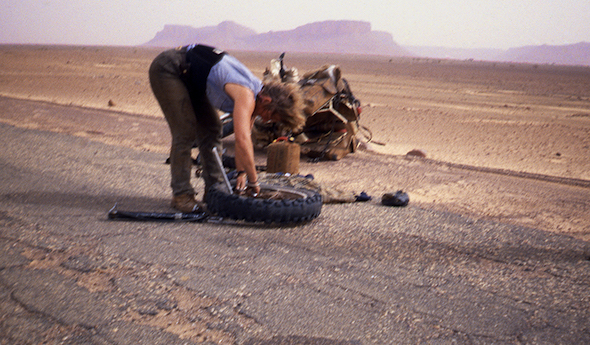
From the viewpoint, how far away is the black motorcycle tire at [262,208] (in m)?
4.52

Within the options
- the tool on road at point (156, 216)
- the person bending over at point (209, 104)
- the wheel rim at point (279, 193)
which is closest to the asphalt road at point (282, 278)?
the tool on road at point (156, 216)

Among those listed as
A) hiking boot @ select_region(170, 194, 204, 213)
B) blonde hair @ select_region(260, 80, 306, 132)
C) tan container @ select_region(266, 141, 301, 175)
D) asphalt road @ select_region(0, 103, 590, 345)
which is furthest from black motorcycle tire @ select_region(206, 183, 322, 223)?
tan container @ select_region(266, 141, 301, 175)

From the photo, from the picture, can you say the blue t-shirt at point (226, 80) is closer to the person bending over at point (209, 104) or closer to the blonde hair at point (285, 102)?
the person bending over at point (209, 104)

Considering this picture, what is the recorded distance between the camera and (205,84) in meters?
4.52

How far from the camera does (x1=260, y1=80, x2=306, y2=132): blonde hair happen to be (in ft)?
13.7

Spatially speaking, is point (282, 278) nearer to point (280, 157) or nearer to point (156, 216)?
point (156, 216)

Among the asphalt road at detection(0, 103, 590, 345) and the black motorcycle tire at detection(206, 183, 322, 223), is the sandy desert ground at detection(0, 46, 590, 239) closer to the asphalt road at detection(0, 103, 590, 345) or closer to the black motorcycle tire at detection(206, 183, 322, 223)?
the asphalt road at detection(0, 103, 590, 345)

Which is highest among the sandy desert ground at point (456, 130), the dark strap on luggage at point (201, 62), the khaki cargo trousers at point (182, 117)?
the dark strap on luggage at point (201, 62)

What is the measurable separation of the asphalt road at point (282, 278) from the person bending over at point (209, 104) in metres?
0.47

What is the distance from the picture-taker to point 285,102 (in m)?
4.16

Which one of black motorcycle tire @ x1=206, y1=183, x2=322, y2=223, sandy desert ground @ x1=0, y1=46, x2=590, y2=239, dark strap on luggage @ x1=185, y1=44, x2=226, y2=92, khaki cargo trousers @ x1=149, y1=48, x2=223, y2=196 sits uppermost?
dark strap on luggage @ x1=185, y1=44, x2=226, y2=92

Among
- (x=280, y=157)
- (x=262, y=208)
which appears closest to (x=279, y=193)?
(x=262, y=208)

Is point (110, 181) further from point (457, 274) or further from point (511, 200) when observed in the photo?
point (511, 200)

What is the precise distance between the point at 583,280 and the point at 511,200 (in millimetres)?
2863
